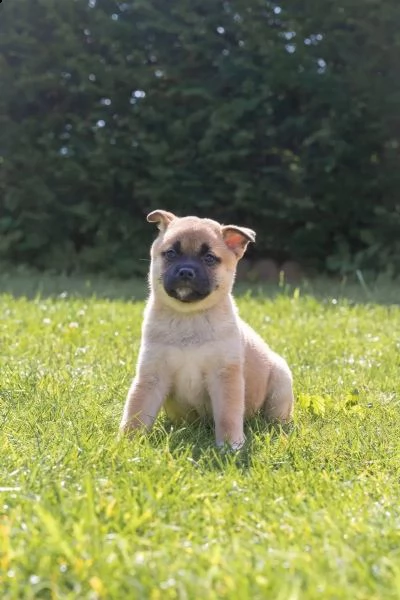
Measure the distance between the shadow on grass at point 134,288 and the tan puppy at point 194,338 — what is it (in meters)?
3.94

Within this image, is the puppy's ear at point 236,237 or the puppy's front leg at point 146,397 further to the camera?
the puppy's ear at point 236,237

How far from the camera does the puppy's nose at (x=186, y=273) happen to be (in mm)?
3361

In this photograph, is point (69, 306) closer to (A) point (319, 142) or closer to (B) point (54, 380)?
(B) point (54, 380)

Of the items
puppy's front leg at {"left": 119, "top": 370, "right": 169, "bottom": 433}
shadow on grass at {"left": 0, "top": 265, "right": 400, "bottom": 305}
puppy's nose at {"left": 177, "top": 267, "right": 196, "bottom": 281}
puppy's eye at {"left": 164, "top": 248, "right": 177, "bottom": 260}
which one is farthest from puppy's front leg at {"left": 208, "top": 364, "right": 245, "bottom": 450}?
shadow on grass at {"left": 0, "top": 265, "right": 400, "bottom": 305}

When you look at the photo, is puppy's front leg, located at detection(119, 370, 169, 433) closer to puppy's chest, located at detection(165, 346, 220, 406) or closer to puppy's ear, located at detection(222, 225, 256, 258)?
puppy's chest, located at detection(165, 346, 220, 406)

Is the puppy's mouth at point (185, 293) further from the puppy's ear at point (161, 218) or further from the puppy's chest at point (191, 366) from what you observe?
the puppy's ear at point (161, 218)

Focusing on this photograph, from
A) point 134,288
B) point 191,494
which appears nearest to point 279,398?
point 191,494

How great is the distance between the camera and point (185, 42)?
9703 mm

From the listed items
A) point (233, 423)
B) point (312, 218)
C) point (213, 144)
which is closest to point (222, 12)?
point (213, 144)

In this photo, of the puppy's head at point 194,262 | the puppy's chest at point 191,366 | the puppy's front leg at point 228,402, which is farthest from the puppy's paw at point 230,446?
the puppy's head at point 194,262

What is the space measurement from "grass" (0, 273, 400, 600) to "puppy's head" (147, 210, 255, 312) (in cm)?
55

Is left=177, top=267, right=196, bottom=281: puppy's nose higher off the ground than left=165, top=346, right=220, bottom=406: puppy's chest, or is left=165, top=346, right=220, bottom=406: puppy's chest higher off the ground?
left=177, top=267, right=196, bottom=281: puppy's nose

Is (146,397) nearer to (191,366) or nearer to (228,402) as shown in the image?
(191,366)

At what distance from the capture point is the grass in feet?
6.41
